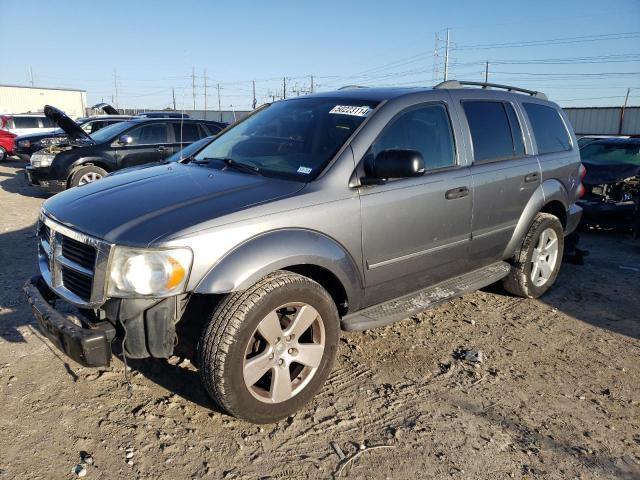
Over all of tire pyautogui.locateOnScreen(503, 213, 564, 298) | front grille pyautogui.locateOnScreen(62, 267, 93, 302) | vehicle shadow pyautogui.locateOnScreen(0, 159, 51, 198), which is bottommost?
vehicle shadow pyautogui.locateOnScreen(0, 159, 51, 198)

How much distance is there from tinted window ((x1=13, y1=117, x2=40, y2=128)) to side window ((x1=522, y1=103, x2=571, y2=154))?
19.2 meters

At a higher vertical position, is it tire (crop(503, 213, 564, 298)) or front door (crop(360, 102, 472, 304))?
front door (crop(360, 102, 472, 304))

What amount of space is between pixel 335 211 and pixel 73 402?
1951 millimetres

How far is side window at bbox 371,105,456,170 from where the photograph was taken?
3342 mm

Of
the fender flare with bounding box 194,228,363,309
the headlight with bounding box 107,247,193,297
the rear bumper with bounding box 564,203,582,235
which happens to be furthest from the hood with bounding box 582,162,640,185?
the headlight with bounding box 107,247,193,297

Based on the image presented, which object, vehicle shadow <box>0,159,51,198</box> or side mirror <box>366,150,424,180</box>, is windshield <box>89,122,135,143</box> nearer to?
vehicle shadow <box>0,159,51,198</box>

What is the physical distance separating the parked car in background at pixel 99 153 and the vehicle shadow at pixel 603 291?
278 inches

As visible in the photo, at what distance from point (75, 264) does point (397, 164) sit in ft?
6.26

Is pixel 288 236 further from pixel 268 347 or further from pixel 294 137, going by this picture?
pixel 294 137

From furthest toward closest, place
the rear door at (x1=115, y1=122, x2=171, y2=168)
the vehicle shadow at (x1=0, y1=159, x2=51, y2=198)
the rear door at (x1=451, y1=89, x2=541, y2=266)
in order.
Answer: the vehicle shadow at (x1=0, y1=159, x2=51, y2=198)
the rear door at (x1=115, y1=122, x2=171, y2=168)
the rear door at (x1=451, y1=89, x2=541, y2=266)

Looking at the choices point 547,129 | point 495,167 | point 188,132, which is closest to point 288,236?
point 495,167

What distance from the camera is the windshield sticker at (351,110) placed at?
3342mm

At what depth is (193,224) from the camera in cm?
248

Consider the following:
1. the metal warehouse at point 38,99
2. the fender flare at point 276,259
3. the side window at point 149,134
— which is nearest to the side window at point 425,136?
the fender flare at point 276,259
